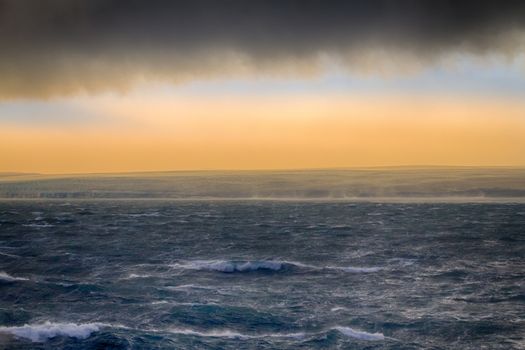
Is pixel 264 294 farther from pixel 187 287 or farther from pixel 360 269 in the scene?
pixel 360 269

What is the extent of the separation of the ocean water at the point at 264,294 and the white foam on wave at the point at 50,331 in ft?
0.45

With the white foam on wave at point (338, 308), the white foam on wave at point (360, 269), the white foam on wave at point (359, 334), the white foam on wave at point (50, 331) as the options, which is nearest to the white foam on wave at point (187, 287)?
the white foam on wave at point (338, 308)

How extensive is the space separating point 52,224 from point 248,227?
52.7m

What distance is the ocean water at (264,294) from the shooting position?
39.7m

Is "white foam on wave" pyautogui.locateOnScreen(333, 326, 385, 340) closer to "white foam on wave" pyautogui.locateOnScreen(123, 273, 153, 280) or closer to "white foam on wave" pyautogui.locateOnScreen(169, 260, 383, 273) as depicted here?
"white foam on wave" pyautogui.locateOnScreen(169, 260, 383, 273)

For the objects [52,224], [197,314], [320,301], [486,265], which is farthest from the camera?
[52,224]

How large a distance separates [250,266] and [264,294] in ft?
53.0

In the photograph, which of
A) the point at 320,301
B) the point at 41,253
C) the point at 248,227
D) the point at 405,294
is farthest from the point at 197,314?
the point at 248,227

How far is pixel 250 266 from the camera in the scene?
70.0 meters

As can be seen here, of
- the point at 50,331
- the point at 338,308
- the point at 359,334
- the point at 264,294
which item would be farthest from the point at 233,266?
the point at 50,331

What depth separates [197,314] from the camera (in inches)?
1807

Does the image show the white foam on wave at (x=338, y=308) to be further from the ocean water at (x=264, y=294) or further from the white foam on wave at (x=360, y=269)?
the white foam on wave at (x=360, y=269)

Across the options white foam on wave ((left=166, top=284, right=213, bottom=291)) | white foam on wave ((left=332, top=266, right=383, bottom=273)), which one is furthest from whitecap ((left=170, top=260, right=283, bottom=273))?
white foam on wave ((left=166, top=284, right=213, bottom=291))

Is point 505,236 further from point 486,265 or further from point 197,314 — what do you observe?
point 197,314
